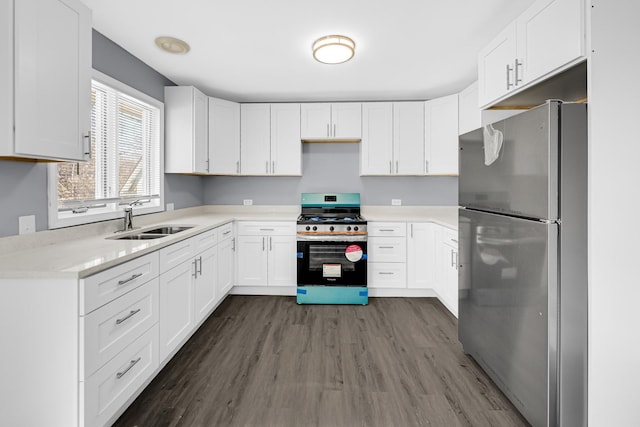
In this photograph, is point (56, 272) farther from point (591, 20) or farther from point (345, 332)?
point (591, 20)

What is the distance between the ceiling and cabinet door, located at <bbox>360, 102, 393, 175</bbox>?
1.07 feet

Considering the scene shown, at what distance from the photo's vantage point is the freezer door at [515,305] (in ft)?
4.82

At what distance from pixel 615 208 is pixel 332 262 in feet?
8.16

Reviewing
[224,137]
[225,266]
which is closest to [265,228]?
[225,266]

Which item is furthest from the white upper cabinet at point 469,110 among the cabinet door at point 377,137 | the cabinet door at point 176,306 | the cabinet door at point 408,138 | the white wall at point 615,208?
the cabinet door at point 176,306

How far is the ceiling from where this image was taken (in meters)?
2.04

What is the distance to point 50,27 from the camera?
5.02 feet

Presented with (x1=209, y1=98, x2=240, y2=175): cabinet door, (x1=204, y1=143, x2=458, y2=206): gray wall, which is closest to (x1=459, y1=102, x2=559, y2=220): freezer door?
(x1=204, y1=143, x2=458, y2=206): gray wall

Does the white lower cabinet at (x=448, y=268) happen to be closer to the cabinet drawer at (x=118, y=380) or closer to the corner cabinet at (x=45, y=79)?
the cabinet drawer at (x=118, y=380)

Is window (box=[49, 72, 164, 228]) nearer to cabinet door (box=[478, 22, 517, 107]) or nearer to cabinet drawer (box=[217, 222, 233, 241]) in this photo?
cabinet drawer (box=[217, 222, 233, 241])

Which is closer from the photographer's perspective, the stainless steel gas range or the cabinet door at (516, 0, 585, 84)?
the cabinet door at (516, 0, 585, 84)

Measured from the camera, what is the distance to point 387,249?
11.9 ft

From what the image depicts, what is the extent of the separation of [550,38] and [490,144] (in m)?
0.59

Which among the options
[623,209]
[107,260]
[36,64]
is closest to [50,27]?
[36,64]
